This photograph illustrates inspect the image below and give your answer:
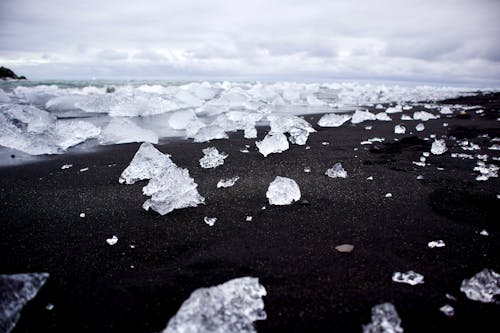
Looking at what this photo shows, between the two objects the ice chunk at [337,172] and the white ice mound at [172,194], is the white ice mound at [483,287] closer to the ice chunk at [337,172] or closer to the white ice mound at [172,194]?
the ice chunk at [337,172]

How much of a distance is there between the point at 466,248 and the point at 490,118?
783cm

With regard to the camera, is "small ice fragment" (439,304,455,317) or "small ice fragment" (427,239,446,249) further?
"small ice fragment" (427,239,446,249)

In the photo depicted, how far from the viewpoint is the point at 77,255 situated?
1.93 meters

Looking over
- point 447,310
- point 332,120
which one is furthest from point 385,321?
point 332,120

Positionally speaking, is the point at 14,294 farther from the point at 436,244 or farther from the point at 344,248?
the point at 436,244

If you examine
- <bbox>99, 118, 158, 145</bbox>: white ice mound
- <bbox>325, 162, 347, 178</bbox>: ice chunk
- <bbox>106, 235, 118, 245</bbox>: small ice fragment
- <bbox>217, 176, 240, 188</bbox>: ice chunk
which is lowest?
<bbox>106, 235, 118, 245</bbox>: small ice fragment

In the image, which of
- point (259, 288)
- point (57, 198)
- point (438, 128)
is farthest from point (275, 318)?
point (438, 128)

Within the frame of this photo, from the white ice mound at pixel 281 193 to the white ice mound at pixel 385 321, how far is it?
52.1 inches

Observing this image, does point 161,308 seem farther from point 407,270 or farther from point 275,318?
point 407,270

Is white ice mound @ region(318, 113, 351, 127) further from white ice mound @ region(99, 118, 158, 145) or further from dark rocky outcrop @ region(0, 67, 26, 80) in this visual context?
dark rocky outcrop @ region(0, 67, 26, 80)

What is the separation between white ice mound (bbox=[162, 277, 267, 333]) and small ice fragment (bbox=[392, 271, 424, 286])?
30.0 inches

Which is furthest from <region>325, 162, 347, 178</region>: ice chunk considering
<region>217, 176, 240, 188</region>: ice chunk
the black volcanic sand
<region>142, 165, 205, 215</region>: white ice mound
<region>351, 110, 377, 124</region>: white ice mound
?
<region>351, 110, 377, 124</region>: white ice mound

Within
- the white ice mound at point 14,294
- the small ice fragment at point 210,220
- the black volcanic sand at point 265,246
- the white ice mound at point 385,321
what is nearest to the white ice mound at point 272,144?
the black volcanic sand at point 265,246

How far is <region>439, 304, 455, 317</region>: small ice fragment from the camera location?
1.40 m
